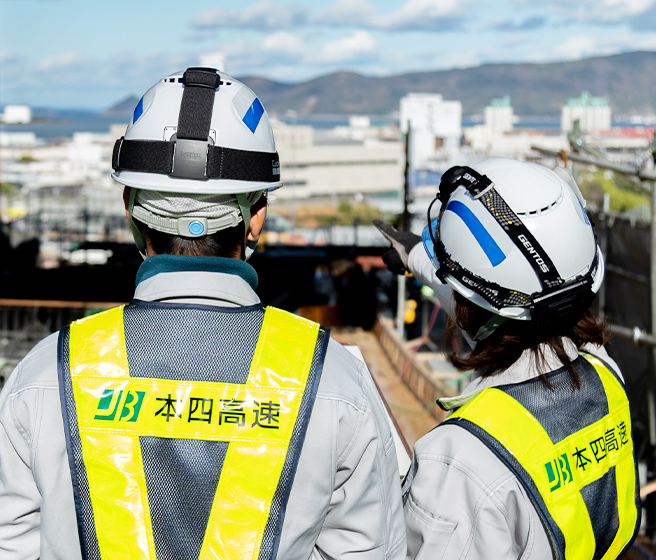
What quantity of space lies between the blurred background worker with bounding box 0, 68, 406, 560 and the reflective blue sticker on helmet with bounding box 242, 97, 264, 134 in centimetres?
47

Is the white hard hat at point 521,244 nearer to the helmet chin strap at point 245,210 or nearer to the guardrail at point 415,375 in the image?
the helmet chin strap at point 245,210

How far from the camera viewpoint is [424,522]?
1.93 meters

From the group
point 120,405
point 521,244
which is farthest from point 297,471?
point 521,244

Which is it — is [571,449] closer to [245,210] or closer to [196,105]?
[245,210]

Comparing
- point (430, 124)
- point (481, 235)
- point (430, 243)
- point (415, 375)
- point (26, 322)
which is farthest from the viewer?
point (430, 124)

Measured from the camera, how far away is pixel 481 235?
2.14m

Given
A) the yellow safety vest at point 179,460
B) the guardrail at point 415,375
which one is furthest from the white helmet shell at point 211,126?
the guardrail at point 415,375

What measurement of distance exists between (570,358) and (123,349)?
1.36 metres

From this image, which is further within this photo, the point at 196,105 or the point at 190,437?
the point at 196,105

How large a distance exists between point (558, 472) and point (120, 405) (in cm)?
122

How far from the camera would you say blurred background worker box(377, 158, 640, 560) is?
1904mm

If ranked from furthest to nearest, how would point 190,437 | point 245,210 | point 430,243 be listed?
point 430,243 → point 245,210 → point 190,437

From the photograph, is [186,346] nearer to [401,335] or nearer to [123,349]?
[123,349]

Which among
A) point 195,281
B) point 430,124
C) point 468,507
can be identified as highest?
point 430,124
